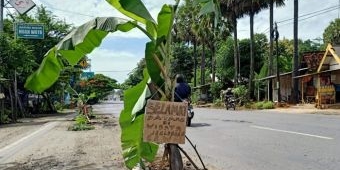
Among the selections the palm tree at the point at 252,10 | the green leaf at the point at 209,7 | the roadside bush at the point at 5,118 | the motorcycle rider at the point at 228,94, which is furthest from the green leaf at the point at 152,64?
the palm tree at the point at 252,10

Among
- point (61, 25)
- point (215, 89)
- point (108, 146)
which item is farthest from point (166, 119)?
point (215, 89)

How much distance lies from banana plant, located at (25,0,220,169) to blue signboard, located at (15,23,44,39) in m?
26.2

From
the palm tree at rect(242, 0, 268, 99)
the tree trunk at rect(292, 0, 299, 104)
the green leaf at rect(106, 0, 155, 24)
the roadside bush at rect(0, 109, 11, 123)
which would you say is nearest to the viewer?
the green leaf at rect(106, 0, 155, 24)

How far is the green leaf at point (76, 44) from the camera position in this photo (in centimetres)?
635

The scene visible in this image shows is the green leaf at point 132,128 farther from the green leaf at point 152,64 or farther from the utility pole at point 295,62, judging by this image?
the utility pole at point 295,62

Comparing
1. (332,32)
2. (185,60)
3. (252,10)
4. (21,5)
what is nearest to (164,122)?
(21,5)

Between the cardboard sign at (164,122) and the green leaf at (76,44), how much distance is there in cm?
123

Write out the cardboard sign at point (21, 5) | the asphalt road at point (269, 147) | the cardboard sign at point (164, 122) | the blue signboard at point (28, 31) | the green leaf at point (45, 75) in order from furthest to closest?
the cardboard sign at point (21, 5), the blue signboard at point (28, 31), the asphalt road at point (269, 147), the green leaf at point (45, 75), the cardboard sign at point (164, 122)

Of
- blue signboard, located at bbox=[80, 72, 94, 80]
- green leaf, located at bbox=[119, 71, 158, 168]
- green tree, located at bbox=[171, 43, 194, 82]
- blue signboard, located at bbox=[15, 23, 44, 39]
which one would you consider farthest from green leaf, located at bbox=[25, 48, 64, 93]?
green tree, located at bbox=[171, 43, 194, 82]

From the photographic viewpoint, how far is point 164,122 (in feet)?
19.4

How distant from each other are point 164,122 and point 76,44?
5.00ft

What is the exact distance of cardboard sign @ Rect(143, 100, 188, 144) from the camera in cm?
589

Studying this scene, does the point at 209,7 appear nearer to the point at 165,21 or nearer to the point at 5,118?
the point at 165,21

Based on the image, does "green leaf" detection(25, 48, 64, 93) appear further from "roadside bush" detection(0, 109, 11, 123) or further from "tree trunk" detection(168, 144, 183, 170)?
"roadside bush" detection(0, 109, 11, 123)
